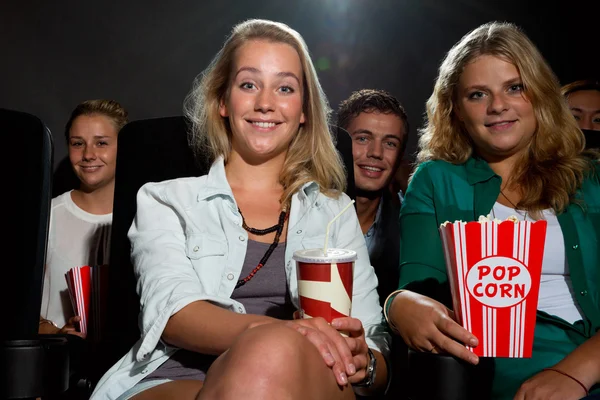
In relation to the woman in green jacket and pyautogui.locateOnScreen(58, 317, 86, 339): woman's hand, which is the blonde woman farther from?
pyautogui.locateOnScreen(58, 317, 86, 339): woman's hand

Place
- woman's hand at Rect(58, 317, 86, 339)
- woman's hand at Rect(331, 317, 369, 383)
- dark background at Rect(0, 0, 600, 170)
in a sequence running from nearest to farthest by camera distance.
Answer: woman's hand at Rect(331, 317, 369, 383) < woman's hand at Rect(58, 317, 86, 339) < dark background at Rect(0, 0, 600, 170)

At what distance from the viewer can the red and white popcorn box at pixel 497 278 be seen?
1.34m

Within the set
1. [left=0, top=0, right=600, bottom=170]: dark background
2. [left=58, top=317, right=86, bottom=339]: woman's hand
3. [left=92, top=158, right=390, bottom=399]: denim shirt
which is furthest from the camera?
[left=0, top=0, right=600, bottom=170]: dark background

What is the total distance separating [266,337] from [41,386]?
0.47 m

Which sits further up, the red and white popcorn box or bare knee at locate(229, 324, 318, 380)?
the red and white popcorn box

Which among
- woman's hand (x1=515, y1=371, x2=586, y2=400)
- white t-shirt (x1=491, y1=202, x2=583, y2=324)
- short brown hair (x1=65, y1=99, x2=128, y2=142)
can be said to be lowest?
woman's hand (x1=515, y1=371, x2=586, y2=400)

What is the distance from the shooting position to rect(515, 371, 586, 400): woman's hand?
137 cm

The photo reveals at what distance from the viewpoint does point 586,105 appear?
2.87 metres

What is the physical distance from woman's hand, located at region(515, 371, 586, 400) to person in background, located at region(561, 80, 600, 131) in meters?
1.69

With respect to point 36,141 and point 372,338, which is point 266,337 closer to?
point 372,338

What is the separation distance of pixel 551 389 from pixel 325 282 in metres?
0.52

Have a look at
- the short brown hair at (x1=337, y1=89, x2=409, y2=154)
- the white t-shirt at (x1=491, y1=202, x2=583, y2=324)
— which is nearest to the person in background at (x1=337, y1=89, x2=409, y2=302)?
the short brown hair at (x1=337, y1=89, x2=409, y2=154)

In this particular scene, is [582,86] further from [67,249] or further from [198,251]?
[67,249]

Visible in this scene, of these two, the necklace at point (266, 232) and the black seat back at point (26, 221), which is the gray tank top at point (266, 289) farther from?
the black seat back at point (26, 221)
